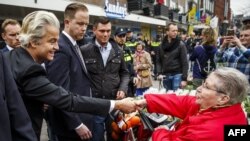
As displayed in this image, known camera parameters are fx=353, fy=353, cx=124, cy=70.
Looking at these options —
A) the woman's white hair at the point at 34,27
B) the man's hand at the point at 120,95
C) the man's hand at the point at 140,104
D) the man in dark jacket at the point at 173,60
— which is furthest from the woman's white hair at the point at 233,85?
the man in dark jacket at the point at 173,60

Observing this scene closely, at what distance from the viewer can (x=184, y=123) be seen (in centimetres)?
265

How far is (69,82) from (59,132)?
460mm

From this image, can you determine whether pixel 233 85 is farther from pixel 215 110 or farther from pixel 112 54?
pixel 112 54

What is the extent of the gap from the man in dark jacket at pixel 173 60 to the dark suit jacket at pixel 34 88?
174 inches

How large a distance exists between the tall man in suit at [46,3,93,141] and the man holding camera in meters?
2.20

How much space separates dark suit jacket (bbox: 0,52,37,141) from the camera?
1.82 m

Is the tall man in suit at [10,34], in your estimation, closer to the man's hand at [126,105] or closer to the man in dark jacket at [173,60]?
the man's hand at [126,105]

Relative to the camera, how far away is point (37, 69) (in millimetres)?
2326

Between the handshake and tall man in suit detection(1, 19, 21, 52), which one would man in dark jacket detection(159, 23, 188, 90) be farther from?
the handshake

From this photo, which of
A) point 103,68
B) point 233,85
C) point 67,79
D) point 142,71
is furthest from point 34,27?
point 142,71

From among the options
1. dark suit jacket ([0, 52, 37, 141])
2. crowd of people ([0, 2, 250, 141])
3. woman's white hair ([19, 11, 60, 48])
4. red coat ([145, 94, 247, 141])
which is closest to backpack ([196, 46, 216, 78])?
crowd of people ([0, 2, 250, 141])

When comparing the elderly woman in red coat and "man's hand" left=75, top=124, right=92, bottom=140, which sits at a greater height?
the elderly woman in red coat

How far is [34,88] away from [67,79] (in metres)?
0.66

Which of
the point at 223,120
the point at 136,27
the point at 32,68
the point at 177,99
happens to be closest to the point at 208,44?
the point at 177,99
